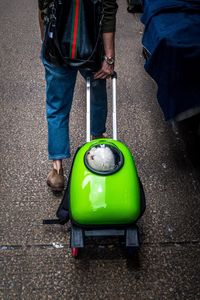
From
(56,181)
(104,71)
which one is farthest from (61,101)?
(56,181)

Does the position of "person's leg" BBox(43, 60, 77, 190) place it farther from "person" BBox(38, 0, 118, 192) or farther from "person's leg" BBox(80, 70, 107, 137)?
"person's leg" BBox(80, 70, 107, 137)

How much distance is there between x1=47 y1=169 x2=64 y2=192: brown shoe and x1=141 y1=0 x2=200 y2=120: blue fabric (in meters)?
0.82

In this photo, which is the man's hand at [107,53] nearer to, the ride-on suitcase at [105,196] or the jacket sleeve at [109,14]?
the jacket sleeve at [109,14]

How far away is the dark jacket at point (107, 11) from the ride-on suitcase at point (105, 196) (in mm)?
672

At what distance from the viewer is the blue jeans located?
2105 mm

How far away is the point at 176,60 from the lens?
221 cm

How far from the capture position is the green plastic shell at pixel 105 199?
165cm

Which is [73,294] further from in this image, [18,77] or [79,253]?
[18,77]

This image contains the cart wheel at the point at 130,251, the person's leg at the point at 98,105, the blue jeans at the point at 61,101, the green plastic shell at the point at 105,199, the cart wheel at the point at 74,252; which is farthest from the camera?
the person's leg at the point at 98,105

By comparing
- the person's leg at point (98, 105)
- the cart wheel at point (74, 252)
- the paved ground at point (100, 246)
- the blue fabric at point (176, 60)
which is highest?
the blue fabric at point (176, 60)

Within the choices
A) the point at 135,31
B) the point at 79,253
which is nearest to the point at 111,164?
the point at 79,253

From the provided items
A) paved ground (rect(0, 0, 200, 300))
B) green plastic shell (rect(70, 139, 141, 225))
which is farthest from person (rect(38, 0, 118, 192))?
green plastic shell (rect(70, 139, 141, 225))

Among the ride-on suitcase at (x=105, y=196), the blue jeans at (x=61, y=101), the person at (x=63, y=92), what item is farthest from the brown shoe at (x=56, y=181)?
the ride-on suitcase at (x=105, y=196)

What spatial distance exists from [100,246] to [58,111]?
34.0 inches
